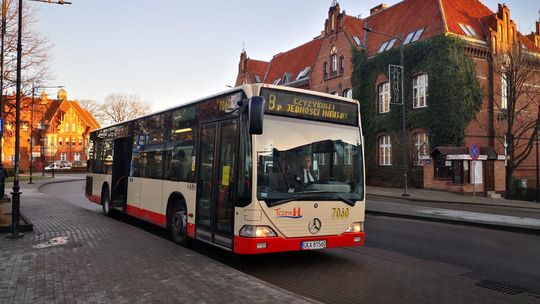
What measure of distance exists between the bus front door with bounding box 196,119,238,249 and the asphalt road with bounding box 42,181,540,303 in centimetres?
67

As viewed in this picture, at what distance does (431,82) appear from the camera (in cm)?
3231

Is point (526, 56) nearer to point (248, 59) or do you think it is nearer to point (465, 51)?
point (465, 51)

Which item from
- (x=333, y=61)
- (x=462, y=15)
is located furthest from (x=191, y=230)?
(x=333, y=61)

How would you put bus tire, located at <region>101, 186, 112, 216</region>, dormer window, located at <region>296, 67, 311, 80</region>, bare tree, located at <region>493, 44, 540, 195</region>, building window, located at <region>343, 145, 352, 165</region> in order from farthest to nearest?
dormer window, located at <region>296, 67, 311, 80</region>
bare tree, located at <region>493, 44, 540, 195</region>
bus tire, located at <region>101, 186, 112, 216</region>
building window, located at <region>343, 145, 352, 165</region>

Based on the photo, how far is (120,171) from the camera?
530 inches

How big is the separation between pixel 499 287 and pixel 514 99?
2819 centimetres

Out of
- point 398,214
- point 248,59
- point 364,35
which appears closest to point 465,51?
→ point 364,35

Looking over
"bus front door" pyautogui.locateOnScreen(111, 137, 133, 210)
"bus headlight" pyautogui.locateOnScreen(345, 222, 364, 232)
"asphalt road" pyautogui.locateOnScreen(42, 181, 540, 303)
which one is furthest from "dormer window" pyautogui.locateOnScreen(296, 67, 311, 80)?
"bus headlight" pyautogui.locateOnScreen(345, 222, 364, 232)

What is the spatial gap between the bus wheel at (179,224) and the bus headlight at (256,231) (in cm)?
238

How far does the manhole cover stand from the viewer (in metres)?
6.46

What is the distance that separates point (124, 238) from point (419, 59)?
28.9m

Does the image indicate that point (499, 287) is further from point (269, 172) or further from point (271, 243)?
point (269, 172)

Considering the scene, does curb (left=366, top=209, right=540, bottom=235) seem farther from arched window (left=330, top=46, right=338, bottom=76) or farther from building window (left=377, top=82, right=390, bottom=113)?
arched window (left=330, top=46, right=338, bottom=76)

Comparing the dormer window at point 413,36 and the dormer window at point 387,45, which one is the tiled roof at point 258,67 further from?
the dormer window at point 413,36
